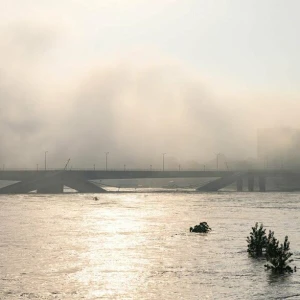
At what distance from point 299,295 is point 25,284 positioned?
18491 mm

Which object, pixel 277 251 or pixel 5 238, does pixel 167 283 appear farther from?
pixel 5 238

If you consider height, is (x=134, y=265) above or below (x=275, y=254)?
below

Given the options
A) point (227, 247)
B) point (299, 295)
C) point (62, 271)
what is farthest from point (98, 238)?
point (299, 295)

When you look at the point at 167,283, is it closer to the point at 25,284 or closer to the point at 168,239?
the point at 25,284

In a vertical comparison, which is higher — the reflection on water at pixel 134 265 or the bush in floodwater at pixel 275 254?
the bush in floodwater at pixel 275 254

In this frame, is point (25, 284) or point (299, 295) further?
point (25, 284)

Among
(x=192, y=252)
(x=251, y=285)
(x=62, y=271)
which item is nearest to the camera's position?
(x=251, y=285)

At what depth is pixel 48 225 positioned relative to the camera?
91.3 m

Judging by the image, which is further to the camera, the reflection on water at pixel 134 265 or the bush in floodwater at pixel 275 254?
the bush in floodwater at pixel 275 254

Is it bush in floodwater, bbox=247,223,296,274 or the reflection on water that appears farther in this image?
bush in floodwater, bbox=247,223,296,274

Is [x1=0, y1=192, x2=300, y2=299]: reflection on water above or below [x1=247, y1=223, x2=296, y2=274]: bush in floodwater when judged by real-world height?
below

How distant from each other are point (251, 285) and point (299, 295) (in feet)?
13.6

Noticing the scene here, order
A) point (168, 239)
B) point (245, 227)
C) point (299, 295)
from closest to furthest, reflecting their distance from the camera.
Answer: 1. point (299, 295)
2. point (168, 239)
3. point (245, 227)

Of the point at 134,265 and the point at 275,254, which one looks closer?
the point at 275,254
